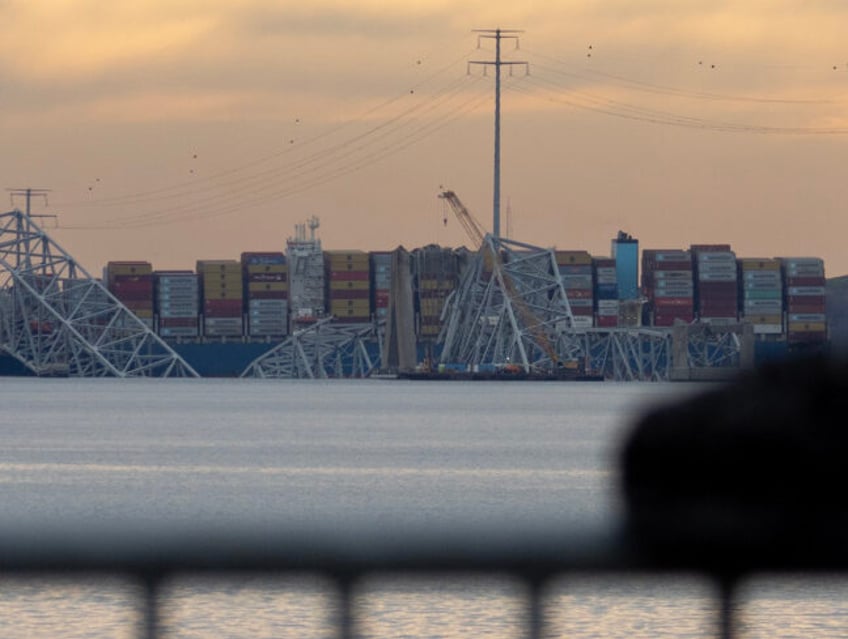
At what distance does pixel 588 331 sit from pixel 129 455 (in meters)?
104

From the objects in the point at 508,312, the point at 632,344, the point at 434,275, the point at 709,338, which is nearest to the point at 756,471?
the point at 508,312

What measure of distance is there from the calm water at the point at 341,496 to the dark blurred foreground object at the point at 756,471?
8 cm

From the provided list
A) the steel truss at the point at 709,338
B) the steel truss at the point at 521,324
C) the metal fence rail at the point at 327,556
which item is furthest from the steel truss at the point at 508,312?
the metal fence rail at the point at 327,556

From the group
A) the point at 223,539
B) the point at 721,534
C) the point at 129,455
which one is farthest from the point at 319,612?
the point at 129,455

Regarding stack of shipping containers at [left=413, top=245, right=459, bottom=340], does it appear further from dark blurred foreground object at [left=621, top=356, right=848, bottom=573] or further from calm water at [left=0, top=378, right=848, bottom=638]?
dark blurred foreground object at [left=621, top=356, right=848, bottom=573]

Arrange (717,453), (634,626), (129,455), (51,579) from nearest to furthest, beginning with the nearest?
(717,453) → (51,579) → (634,626) → (129,455)

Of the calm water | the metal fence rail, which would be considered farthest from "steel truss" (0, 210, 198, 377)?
the metal fence rail

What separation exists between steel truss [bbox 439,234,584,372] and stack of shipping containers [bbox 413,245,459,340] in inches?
136

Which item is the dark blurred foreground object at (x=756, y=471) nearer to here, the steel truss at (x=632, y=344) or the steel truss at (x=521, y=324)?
the steel truss at (x=521, y=324)

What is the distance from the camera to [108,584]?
10.0 ft

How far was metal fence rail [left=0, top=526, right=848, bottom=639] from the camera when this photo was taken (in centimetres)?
301

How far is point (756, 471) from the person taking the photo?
108 inches

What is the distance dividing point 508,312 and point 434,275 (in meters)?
12.0

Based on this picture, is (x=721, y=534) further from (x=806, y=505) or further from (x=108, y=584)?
(x=108, y=584)
